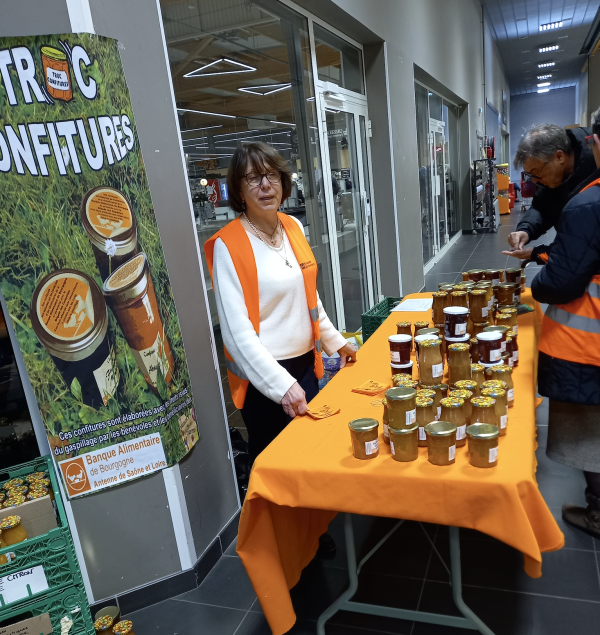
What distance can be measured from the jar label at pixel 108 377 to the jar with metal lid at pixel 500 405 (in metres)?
1.35

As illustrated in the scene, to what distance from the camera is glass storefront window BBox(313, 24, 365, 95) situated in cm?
446

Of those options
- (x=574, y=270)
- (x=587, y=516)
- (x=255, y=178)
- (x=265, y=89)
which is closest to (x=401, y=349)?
(x=574, y=270)

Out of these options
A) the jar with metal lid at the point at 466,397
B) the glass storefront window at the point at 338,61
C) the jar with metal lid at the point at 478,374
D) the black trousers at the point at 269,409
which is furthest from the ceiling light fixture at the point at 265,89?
the jar with metal lid at the point at 466,397

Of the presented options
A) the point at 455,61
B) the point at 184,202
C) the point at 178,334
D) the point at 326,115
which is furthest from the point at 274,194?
the point at 455,61

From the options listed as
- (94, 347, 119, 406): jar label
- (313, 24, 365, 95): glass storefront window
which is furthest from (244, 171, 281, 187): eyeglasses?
(313, 24, 365, 95): glass storefront window

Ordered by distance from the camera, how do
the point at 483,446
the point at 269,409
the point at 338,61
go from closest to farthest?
the point at 483,446, the point at 269,409, the point at 338,61

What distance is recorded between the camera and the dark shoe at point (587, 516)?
241cm

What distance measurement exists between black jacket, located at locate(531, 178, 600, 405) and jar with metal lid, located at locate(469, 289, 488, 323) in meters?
0.21

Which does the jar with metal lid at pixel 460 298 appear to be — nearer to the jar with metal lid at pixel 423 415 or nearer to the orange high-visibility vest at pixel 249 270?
the orange high-visibility vest at pixel 249 270

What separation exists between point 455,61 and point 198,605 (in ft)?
34.5

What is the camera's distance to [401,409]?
5.07 feet

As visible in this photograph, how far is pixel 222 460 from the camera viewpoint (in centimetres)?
262

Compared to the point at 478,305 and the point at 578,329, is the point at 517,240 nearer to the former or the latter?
the point at 478,305

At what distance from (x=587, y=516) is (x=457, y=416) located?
4.54 feet
